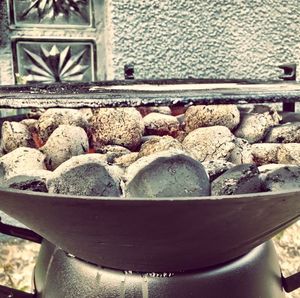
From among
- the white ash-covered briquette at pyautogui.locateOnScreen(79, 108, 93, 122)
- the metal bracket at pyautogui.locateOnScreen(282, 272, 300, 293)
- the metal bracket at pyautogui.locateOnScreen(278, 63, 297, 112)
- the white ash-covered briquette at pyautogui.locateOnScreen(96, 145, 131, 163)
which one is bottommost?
the metal bracket at pyautogui.locateOnScreen(282, 272, 300, 293)

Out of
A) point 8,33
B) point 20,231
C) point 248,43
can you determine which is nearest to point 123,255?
point 20,231

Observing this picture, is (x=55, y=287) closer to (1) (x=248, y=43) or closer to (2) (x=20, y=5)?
(2) (x=20, y=5)

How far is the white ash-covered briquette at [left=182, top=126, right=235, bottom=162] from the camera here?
116 centimetres

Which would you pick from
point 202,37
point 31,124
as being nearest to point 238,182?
point 31,124

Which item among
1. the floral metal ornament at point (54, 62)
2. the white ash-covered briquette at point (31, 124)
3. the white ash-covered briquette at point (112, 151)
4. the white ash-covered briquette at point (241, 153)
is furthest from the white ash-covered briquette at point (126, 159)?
the floral metal ornament at point (54, 62)

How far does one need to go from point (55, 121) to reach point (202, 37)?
1651 millimetres

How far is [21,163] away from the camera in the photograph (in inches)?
43.9

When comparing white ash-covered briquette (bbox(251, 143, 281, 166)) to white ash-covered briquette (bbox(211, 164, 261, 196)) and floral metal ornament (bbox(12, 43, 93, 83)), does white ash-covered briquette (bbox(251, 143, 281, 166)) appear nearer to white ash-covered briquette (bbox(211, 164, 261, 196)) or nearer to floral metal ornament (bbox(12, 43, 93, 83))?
white ash-covered briquette (bbox(211, 164, 261, 196))

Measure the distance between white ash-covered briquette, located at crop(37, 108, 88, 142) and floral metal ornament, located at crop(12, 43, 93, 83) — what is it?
126cm

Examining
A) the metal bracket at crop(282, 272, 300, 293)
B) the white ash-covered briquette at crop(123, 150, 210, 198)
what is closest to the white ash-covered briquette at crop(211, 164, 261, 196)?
the white ash-covered briquette at crop(123, 150, 210, 198)

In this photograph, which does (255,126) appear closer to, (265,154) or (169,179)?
(265,154)

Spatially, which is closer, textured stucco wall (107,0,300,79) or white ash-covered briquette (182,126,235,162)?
white ash-covered briquette (182,126,235,162)

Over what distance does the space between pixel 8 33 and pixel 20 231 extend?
5.05ft

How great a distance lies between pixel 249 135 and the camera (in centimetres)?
139
